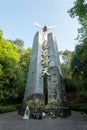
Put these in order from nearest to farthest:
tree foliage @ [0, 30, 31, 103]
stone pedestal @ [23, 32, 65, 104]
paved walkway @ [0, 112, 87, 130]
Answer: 1. paved walkway @ [0, 112, 87, 130]
2. stone pedestal @ [23, 32, 65, 104]
3. tree foliage @ [0, 30, 31, 103]

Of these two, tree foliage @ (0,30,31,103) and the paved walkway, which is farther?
tree foliage @ (0,30,31,103)

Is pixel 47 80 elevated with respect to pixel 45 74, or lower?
lower

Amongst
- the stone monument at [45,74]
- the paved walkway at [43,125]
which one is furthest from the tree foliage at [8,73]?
the paved walkway at [43,125]

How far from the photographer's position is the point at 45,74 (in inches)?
930

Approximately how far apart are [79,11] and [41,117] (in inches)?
425

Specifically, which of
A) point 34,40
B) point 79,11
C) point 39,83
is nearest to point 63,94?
point 39,83

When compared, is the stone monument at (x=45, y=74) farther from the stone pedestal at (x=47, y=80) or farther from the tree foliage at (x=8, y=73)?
the tree foliage at (x=8, y=73)

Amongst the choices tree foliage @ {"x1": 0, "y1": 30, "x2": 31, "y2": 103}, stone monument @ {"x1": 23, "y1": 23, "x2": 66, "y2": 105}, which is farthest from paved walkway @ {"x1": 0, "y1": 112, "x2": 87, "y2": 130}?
tree foliage @ {"x1": 0, "y1": 30, "x2": 31, "y2": 103}

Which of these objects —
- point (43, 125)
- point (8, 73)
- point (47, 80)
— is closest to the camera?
point (43, 125)

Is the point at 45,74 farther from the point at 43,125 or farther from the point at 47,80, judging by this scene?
the point at 43,125

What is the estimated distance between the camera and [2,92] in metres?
23.2

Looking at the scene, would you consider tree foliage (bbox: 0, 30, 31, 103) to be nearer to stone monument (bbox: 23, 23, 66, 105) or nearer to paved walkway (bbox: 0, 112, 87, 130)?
stone monument (bbox: 23, 23, 66, 105)

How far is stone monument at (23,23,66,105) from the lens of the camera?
2233cm

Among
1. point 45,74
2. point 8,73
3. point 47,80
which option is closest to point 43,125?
point 47,80
